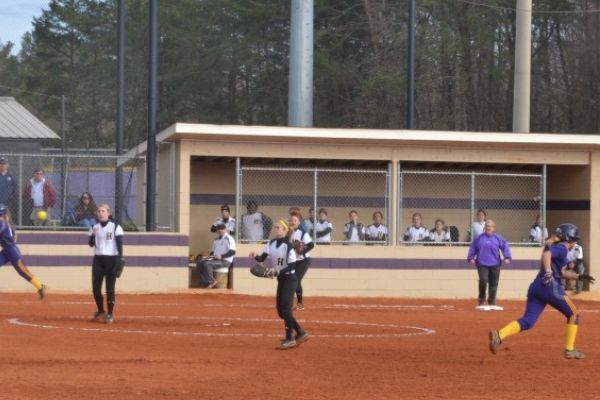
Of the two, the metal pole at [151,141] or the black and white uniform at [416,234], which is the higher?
the metal pole at [151,141]

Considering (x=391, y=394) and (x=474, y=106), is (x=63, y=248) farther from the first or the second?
(x=474, y=106)

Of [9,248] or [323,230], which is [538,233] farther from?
[9,248]

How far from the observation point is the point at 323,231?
29266mm

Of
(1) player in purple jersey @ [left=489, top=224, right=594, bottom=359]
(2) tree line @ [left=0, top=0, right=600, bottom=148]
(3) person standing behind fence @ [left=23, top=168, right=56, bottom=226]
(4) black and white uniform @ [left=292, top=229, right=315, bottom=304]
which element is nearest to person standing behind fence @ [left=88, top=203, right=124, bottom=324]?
(4) black and white uniform @ [left=292, top=229, right=315, bottom=304]

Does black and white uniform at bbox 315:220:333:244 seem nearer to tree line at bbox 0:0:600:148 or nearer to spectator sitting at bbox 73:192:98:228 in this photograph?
spectator sitting at bbox 73:192:98:228

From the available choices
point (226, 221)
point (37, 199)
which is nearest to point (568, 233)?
point (226, 221)

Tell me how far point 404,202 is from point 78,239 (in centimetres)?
838

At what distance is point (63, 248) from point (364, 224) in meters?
7.68

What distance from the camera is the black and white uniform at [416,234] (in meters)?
30.1

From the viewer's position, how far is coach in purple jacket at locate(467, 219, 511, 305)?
25.3 metres

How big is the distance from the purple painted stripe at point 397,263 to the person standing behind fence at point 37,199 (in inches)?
179

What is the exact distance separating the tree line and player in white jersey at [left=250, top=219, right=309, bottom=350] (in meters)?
34.1

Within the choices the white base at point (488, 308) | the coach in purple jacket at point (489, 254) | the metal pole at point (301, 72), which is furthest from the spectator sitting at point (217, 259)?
the metal pole at point (301, 72)

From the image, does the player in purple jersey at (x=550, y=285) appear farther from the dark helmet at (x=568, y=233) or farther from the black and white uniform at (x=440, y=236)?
the black and white uniform at (x=440, y=236)
